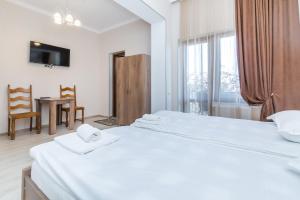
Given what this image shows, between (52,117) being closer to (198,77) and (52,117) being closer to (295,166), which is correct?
(198,77)

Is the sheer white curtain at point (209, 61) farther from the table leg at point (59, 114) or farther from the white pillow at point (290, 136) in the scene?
the table leg at point (59, 114)

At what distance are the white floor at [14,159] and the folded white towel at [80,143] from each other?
0.83 metres

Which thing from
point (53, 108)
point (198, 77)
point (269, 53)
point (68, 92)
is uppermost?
point (269, 53)

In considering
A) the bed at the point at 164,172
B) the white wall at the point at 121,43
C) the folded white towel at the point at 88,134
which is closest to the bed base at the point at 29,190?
the bed at the point at 164,172

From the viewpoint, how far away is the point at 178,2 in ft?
11.1

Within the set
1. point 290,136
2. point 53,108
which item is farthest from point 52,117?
point 290,136

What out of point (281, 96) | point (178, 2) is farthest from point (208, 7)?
point (281, 96)

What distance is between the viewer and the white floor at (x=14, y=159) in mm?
1544

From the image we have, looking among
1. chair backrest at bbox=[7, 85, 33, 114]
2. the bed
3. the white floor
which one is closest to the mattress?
the bed

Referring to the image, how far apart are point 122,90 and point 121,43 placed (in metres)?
1.62

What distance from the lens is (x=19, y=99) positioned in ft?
11.3

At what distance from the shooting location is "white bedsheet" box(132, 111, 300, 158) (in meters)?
1.12

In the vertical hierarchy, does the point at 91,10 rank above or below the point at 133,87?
above

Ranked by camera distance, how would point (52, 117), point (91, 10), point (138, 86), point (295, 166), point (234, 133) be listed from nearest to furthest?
point (295, 166) < point (234, 133) < point (52, 117) < point (138, 86) < point (91, 10)
